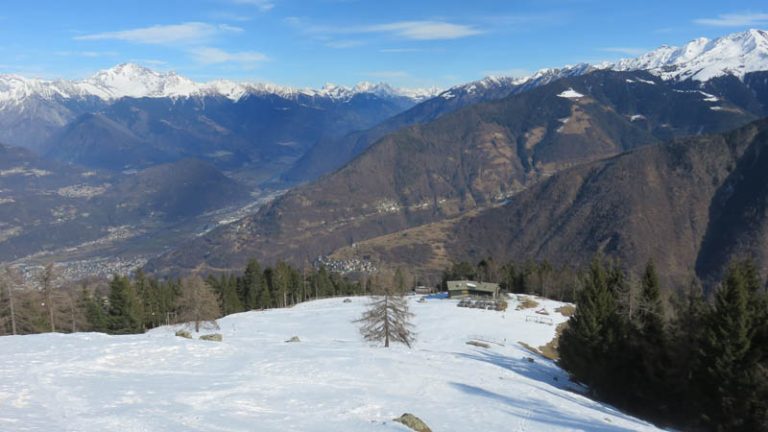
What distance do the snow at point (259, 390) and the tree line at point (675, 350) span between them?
183 inches

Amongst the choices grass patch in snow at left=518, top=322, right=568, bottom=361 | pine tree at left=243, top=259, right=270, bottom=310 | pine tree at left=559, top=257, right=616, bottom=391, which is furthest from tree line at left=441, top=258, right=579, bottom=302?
pine tree at left=559, top=257, right=616, bottom=391

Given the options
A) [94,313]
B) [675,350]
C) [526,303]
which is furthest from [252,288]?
[675,350]

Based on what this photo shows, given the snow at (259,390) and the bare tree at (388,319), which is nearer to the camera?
the snow at (259,390)

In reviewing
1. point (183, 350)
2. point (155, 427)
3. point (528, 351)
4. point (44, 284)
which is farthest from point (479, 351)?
point (44, 284)

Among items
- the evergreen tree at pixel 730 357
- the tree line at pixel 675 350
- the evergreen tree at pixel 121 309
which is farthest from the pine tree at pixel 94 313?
the evergreen tree at pixel 730 357

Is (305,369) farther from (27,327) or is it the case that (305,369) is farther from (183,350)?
(27,327)

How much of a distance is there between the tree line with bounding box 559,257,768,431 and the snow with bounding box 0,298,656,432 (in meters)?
4.64

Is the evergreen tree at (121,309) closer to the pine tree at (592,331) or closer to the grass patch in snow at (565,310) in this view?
the pine tree at (592,331)

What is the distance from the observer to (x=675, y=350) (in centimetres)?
4247

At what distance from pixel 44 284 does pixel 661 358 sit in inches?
2636

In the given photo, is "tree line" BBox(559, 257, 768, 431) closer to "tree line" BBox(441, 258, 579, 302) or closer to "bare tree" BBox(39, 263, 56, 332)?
"bare tree" BBox(39, 263, 56, 332)

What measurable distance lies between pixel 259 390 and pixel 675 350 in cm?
3131

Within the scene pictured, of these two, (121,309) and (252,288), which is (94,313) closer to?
(121,309)

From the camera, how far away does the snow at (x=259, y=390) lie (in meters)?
25.1
